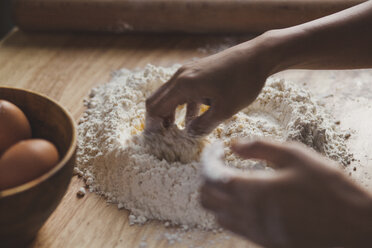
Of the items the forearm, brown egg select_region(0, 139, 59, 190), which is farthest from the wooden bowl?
the forearm

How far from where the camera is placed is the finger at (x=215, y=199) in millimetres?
621

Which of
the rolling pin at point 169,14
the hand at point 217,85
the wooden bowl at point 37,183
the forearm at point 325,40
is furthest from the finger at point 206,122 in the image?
the rolling pin at point 169,14

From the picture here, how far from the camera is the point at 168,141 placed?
894mm

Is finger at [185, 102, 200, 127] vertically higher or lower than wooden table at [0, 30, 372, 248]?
higher

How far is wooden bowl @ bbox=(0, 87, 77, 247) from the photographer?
2.16ft

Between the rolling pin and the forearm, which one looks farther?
the rolling pin

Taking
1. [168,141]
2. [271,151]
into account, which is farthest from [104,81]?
[271,151]

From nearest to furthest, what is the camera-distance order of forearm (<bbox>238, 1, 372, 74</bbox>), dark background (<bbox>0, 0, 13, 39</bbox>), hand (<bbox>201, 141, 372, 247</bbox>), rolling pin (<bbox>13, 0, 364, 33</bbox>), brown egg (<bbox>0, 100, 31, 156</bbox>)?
hand (<bbox>201, 141, 372, 247</bbox>) → brown egg (<bbox>0, 100, 31, 156</bbox>) → forearm (<bbox>238, 1, 372, 74</bbox>) → rolling pin (<bbox>13, 0, 364, 33</bbox>) → dark background (<bbox>0, 0, 13, 39</bbox>)

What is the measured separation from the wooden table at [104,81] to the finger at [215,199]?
194 millimetres

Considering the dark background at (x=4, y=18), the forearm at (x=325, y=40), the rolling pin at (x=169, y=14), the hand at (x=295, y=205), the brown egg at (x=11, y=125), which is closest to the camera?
the hand at (x=295, y=205)

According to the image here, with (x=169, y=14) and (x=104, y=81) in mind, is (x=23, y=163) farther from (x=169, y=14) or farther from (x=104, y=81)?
(x=169, y=14)

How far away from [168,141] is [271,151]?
11.4 inches

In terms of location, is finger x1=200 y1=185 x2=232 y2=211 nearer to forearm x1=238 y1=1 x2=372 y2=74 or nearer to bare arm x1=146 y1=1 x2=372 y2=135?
bare arm x1=146 y1=1 x2=372 y2=135

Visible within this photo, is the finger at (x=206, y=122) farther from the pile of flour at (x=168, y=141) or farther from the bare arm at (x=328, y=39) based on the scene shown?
the bare arm at (x=328, y=39)
